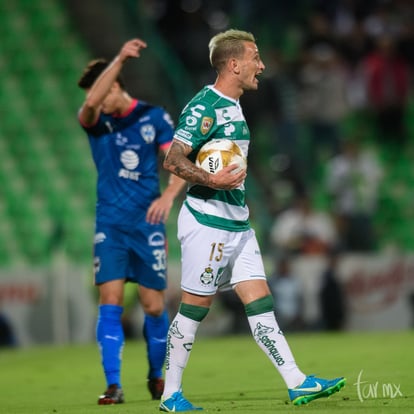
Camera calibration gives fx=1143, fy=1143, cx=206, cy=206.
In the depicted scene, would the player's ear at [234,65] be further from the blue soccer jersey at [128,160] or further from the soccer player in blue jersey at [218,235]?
the blue soccer jersey at [128,160]

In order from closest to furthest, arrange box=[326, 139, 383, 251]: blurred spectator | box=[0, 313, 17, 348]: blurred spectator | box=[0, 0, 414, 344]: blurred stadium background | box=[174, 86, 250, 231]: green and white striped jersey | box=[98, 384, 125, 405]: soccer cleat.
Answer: box=[174, 86, 250, 231]: green and white striped jersey → box=[98, 384, 125, 405]: soccer cleat → box=[0, 313, 17, 348]: blurred spectator → box=[0, 0, 414, 344]: blurred stadium background → box=[326, 139, 383, 251]: blurred spectator

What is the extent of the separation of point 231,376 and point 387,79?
9979 millimetres

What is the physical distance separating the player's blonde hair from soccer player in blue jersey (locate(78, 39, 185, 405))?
4.41ft

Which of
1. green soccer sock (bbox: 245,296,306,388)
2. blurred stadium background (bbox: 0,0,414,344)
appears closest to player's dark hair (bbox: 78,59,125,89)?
green soccer sock (bbox: 245,296,306,388)

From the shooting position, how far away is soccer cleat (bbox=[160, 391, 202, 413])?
6723 millimetres

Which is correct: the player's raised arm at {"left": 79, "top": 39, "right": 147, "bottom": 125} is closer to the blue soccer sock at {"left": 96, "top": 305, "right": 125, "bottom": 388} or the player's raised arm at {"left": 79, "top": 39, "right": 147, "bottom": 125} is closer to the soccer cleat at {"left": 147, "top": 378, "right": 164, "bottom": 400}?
the blue soccer sock at {"left": 96, "top": 305, "right": 125, "bottom": 388}

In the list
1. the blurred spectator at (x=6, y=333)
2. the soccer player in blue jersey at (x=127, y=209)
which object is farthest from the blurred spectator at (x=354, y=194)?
the soccer player in blue jersey at (x=127, y=209)

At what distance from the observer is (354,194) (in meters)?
17.9

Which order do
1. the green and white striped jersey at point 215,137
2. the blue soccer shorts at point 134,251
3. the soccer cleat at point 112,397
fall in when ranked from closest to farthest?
the green and white striped jersey at point 215,137
the soccer cleat at point 112,397
the blue soccer shorts at point 134,251

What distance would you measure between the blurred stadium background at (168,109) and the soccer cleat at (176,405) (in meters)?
10.0

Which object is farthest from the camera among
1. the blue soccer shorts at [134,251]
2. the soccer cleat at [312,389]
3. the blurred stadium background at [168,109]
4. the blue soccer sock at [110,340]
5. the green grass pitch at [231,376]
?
the blurred stadium background at [168,109]

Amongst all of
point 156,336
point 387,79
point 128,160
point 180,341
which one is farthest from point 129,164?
point 387,79

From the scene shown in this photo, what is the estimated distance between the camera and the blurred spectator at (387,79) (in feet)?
61.5

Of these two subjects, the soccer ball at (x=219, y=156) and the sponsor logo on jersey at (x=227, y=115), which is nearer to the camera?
the soccer ball at (x=219, y=156)
